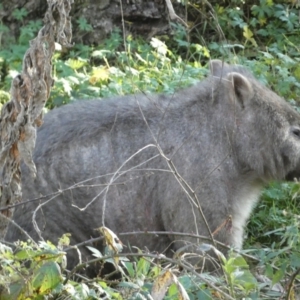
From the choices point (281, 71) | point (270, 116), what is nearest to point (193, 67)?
point (281, 71)

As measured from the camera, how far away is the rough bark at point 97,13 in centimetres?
1092

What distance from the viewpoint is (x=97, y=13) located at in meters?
11.0

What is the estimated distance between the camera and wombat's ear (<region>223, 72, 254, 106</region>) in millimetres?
7180

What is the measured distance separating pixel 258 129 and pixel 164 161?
2.84 feet

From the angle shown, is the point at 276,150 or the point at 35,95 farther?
the point at 276,150

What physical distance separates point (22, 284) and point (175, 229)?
2569 millimetres

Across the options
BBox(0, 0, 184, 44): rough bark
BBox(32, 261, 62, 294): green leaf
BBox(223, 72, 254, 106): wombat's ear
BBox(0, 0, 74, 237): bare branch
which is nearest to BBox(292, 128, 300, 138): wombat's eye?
BBox(223, 72, 254, 106): wombat's ear

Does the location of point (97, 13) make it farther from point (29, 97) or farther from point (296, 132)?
point (29, 97)

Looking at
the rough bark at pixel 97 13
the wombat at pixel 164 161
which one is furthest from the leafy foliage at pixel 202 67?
the wombat at pixel 164 161

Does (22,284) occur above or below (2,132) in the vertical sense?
below

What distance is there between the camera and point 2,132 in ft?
15.3

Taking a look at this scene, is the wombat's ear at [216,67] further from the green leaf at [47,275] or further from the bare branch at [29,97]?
the green leaf at [47,275]

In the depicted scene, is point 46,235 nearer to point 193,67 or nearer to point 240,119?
point 240,119

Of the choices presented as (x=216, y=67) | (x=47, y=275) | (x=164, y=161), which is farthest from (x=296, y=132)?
(x=47, y=275)
